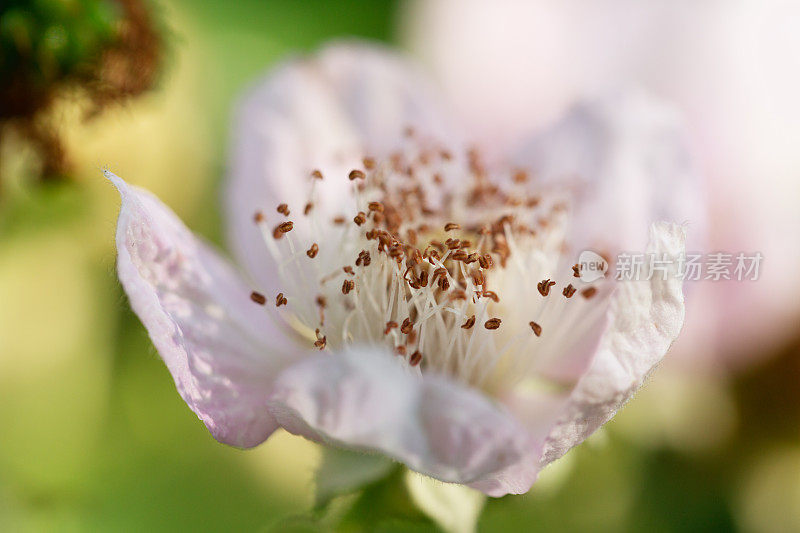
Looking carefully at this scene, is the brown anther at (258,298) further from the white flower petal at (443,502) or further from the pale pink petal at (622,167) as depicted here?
the pale pink petal at (622,167)

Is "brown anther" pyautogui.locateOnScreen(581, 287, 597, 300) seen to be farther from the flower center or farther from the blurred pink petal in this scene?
the blurred pink petal

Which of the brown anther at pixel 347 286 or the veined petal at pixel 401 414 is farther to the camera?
the brown anther at pixel 347 286

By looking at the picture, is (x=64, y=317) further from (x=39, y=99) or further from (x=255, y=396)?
(x=255, y=396)

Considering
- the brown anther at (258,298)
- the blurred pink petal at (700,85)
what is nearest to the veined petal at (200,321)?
the brown anther at (258,298)

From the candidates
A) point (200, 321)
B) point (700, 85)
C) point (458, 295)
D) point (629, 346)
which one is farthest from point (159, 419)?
point (700, 85)

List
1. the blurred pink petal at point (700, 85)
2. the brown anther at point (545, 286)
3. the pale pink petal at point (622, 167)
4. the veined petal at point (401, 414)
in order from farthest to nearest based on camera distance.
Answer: the blurred pink petal at point (700, 85) < the pale pink petal at point (622, 167) < the brown anther at point (545, 286) < the veined petal at point (401, 414)

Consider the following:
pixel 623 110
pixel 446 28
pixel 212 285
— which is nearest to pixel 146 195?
pixel 212 285
